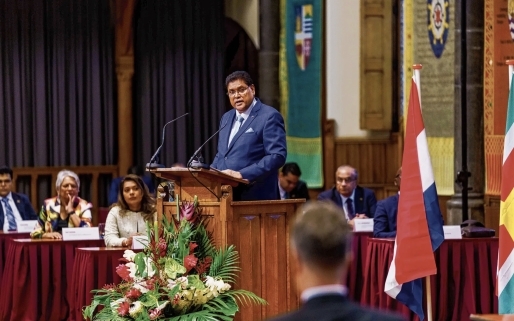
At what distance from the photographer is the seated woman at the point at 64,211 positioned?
7844 millimetres

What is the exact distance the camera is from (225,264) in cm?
482

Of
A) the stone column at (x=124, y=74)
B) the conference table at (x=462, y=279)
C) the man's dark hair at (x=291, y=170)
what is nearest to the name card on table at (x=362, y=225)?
the conference table at (x=462, y=279)

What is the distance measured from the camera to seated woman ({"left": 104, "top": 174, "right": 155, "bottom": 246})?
6895mm

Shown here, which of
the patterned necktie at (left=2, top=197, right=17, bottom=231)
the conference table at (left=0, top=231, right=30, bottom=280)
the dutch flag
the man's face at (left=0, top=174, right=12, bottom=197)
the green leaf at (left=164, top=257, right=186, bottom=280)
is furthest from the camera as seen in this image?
the man's face at (left=0, top=174, right=12, bottom=197)

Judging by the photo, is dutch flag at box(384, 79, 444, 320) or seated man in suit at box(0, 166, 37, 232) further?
seated man in suit at box(0, 166, 37, 232)

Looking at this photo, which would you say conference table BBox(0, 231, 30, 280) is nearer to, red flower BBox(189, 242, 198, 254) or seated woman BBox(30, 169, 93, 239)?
seated woman BBox(30, 169, 93, 239)

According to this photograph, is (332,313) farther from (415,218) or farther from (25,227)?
(25,227)

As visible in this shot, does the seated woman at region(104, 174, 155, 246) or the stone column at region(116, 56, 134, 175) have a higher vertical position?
the stone column at region(116, 56, 134, 175)

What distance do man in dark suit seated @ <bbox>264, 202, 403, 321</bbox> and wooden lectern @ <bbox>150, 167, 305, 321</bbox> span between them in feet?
9.09

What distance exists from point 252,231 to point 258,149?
490 millimetres

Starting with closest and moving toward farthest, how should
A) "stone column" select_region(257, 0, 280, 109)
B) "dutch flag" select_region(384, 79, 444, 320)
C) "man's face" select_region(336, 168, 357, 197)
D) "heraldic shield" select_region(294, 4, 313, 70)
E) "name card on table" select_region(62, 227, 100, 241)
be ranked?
"dutch flag" select_region(384, 79, 444, 320) → "name card on table" select_region(62, 227, 100, 241) → "man's face" select_region(336, 168, 357, 197) → "stone column" select_region(257, 0, 280, 109) → "heraldic shield" select_region(294, 4, 313, 70)

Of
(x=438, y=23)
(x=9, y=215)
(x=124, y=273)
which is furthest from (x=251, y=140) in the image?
(x=438, y=23)

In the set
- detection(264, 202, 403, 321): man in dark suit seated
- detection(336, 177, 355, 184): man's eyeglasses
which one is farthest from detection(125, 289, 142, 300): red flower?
detection(336, 177, 355, 184): man's eyeglasses

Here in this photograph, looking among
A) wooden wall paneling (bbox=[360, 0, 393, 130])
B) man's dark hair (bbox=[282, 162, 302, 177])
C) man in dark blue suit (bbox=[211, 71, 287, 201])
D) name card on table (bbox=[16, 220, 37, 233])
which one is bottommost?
name card on table (bbox=[16, 220, 37, 233])
